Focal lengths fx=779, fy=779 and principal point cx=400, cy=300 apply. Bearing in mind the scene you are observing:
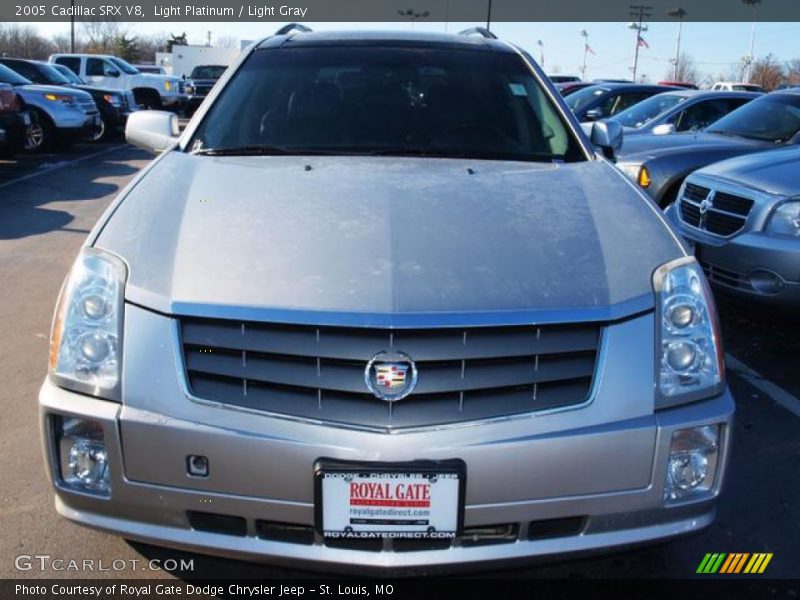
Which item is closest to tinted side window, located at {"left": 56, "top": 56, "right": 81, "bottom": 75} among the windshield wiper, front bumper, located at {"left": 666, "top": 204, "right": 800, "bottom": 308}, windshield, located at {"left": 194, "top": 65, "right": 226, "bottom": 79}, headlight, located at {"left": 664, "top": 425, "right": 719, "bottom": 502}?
windshield, located at {"left": 194, "top": 65, "right": 226, "bottom": 79}

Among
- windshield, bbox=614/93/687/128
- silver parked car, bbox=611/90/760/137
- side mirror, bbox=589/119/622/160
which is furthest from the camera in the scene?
windshield, bbox=614/93/687/128

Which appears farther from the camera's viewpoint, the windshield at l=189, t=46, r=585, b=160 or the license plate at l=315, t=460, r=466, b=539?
the windshield at l=189, t=46, r=585, b=160

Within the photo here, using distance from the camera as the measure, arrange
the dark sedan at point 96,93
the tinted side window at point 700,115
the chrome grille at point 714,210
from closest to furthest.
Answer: the chrome grille at point 714,210 < the tinted side window at point 700,115 < the dark sedan at point 96,93

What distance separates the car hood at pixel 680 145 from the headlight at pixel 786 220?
263 centimetres

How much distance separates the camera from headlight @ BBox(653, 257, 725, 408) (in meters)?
2.17

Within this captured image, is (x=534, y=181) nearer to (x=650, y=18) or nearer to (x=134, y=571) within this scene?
(x=134, y=571)

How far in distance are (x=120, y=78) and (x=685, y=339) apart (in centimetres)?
2247

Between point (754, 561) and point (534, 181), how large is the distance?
5.03ft

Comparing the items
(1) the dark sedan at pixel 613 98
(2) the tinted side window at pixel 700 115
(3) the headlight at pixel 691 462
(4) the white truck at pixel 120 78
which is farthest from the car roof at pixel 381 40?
(4) the white truck at pixel 120 78

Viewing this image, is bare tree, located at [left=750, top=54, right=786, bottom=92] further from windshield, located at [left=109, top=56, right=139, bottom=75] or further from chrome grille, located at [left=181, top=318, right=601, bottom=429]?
chrome grille, located at [left=181, top=318, right=601, bottom=429]

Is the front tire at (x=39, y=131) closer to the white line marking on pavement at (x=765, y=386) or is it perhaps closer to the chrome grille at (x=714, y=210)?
the chrome grille at (x=714, y=210)

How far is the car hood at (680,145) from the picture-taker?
7168 mm

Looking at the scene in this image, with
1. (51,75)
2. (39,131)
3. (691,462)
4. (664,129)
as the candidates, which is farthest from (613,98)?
(691,462)

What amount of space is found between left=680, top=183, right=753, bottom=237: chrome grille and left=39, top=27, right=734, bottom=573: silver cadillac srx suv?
283 centimetres
